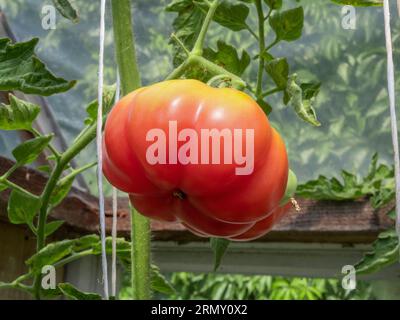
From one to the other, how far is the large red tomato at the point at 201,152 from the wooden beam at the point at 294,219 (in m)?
0.62

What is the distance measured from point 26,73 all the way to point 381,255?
1.49ft

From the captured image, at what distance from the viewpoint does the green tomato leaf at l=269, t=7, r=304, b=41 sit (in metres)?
0.75

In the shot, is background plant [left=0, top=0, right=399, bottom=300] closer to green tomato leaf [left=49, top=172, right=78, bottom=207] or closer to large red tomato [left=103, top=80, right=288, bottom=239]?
green tomato leaf [left=49, top=172, right=78, bottom=207]

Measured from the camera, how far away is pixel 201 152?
0.48 meters

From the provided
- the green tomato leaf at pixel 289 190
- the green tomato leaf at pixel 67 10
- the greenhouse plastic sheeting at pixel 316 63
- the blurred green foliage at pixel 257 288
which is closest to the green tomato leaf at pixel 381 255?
the green tomato leaf at pixel 289 190

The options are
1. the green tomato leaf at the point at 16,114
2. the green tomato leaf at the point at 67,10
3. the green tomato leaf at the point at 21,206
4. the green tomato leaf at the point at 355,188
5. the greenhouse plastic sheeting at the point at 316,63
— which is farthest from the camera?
the greenhouse plastic sheeting at the point at 316,63

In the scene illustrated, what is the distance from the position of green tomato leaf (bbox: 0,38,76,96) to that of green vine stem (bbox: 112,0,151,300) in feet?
0.21

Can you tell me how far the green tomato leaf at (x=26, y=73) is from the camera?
57 cm

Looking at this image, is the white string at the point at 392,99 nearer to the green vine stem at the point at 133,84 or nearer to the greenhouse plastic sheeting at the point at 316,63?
the green vine stem at the point at 133,84

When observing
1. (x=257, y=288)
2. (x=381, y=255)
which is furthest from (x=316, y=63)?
(x=257, y=288)

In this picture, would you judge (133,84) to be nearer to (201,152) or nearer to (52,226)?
(201,152)

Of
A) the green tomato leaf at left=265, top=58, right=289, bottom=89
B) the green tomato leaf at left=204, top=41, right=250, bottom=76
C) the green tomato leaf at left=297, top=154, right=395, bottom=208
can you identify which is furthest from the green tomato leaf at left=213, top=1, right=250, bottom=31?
the green tomato leaf at left=297, top=154, right=395, bottom=208
